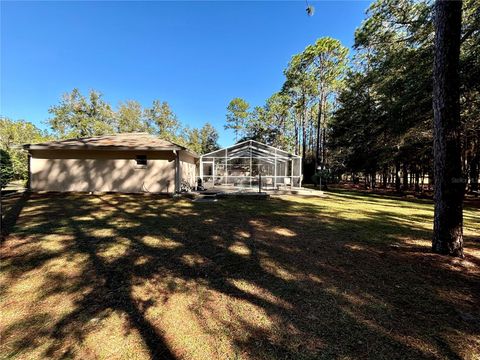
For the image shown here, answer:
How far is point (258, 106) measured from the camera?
3462cm

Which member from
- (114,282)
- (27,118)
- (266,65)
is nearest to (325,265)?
(114,282)

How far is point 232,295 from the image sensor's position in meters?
2.77

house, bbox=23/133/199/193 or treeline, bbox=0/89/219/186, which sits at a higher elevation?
treeline, bbox=0/89/219/186

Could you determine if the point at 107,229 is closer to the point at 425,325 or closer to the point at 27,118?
the point at 425,325

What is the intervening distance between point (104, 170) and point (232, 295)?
12.0 meters

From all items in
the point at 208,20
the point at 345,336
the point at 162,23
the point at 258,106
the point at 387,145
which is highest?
the point at 258,106

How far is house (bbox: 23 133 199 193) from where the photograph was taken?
11.8 meters

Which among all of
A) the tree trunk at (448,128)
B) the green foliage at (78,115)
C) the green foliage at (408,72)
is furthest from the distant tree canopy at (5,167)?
the green foliage at (408,72)

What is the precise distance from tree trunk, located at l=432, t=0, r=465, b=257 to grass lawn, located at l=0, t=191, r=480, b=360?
64cm

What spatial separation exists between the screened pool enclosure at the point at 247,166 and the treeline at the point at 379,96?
521cm

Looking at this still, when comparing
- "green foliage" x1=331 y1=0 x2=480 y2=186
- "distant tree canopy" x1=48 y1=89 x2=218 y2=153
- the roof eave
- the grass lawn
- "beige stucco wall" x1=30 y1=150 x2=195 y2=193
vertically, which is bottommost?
the grass lawn

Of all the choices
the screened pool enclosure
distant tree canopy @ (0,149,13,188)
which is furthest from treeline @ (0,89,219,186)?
the screened pool enclosure

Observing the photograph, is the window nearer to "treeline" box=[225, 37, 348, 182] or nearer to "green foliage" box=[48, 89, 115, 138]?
"treeline" box=[225, 37, 348, 182]

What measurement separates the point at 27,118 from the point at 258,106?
129 feet
